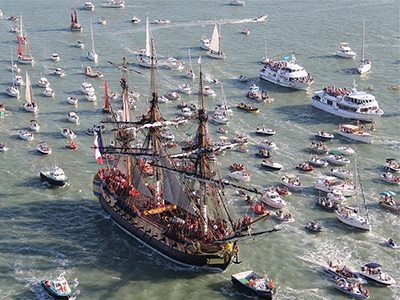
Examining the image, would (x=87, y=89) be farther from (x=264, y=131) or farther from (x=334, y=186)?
(x=334, y=186)

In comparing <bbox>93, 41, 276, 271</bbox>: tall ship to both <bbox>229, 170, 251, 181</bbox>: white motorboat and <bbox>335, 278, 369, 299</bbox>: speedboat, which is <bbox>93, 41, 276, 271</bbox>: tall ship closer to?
<bbox>229, 170, 251, 181</bbox>: white motorboat

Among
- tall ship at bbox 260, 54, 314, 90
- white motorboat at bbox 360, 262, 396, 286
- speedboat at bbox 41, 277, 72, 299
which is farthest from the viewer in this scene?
tall ship at bbox 260, 54, 314, 90

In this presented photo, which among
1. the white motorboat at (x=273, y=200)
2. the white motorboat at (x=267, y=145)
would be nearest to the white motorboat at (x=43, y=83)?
the white motorboat at (x=267, y=145)

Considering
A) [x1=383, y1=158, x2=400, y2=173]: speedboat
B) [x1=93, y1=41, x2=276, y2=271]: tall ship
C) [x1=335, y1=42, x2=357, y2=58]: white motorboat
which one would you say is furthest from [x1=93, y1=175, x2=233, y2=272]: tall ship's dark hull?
[x1=335, y1=42, x2=357, y2=58]: white motorboat

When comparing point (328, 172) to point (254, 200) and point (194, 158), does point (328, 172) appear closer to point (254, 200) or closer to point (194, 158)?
point (254, 200)

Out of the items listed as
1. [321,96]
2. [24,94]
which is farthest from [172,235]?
[24,94]

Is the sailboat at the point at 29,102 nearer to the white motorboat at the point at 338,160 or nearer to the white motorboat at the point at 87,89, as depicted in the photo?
the white motorboat at the point at 87,89
